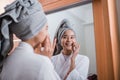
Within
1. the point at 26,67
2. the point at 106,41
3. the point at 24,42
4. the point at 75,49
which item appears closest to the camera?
the point at 26,67

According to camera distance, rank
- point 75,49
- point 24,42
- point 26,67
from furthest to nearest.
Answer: point 75,49 < point 24,42 < point 26,67

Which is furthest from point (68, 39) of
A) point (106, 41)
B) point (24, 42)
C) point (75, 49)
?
point (24, 42)

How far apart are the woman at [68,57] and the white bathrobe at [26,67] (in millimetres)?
334

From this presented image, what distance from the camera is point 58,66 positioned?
1141mm

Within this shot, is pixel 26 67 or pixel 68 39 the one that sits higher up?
pixel 68 39

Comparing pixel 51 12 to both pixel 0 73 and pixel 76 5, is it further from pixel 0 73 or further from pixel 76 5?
pixel 0 73

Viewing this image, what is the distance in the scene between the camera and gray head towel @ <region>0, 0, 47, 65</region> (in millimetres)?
785

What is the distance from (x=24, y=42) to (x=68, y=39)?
0.35 m

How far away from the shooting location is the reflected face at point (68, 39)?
1113 mm

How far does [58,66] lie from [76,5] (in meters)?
0.39

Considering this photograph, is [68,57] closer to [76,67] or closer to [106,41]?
[76,67]

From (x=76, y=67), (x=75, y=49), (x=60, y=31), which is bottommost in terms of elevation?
(x=76, y=67)

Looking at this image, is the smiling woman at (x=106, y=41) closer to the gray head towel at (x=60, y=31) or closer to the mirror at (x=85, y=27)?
the mirror at (x=85, y=27)

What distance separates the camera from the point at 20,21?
80 centimetres
